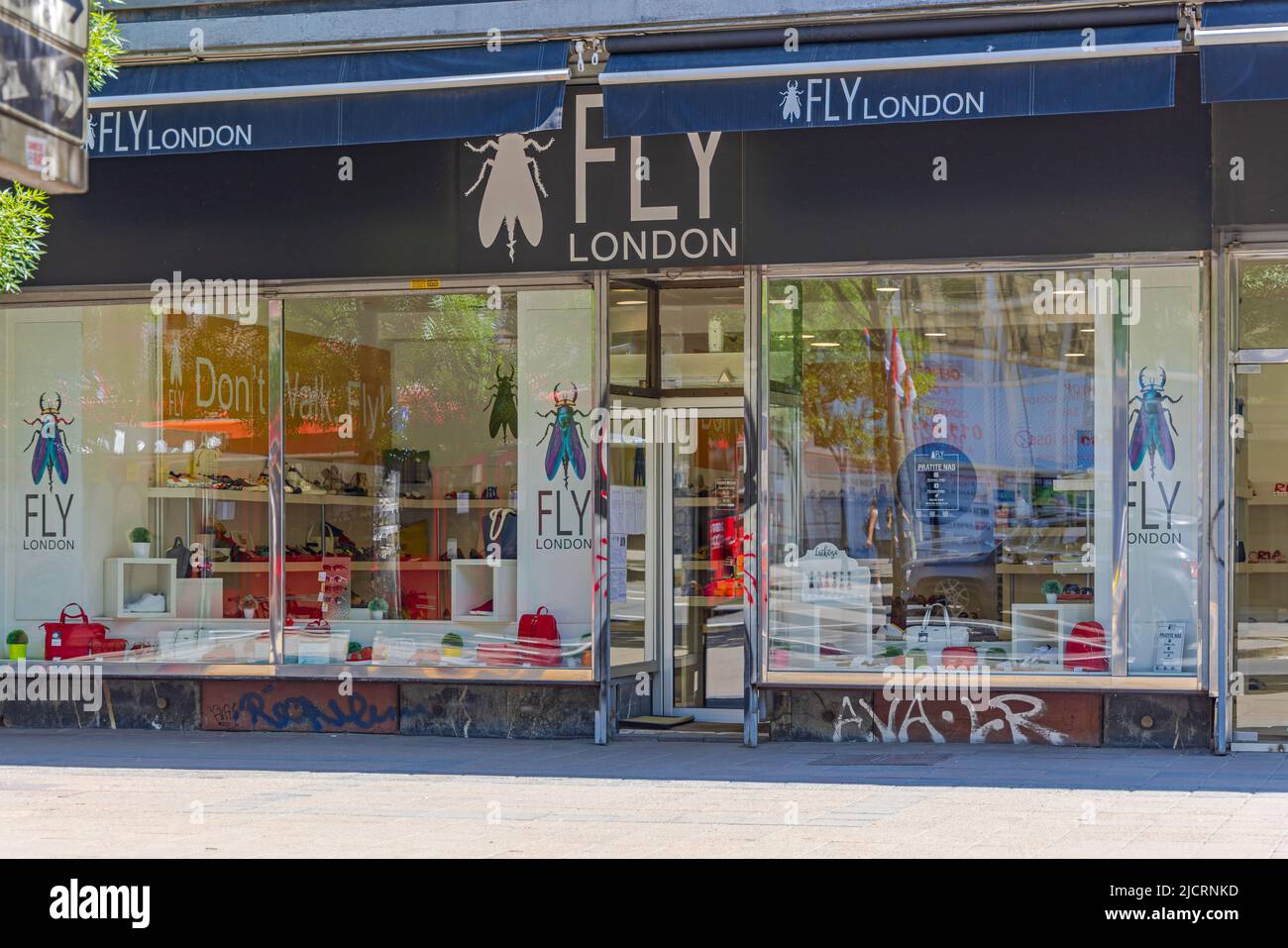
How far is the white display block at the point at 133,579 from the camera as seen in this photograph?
12898mm

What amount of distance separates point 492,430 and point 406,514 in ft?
2.93

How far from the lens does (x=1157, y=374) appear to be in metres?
11.2

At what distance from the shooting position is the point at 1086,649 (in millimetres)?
11273

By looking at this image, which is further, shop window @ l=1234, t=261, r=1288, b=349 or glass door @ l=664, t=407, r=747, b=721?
glass door @ l=664, t=407, r=747, b=721

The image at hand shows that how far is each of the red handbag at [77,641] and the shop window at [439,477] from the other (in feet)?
4.91

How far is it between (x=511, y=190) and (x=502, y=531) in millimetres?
2421

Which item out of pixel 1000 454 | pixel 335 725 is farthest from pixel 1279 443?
pixel 335 725

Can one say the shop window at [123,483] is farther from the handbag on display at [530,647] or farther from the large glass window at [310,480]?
the handbag on display at [530,647]

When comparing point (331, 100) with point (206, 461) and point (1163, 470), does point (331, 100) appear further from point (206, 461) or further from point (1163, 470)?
point (1163, 470)

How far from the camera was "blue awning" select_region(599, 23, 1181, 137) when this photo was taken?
10.2 m

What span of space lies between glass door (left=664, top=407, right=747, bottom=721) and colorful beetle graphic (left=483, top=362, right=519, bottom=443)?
3.86 ft

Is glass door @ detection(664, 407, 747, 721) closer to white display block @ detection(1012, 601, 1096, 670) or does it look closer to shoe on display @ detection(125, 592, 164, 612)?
white display block @ detection(1012, 601, 1096, 670)

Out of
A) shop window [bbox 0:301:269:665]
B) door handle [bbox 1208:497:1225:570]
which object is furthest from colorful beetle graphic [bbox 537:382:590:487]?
door handle [bbox 1208:497:1225:570]

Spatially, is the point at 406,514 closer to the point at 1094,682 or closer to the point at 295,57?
the point at 295,57
